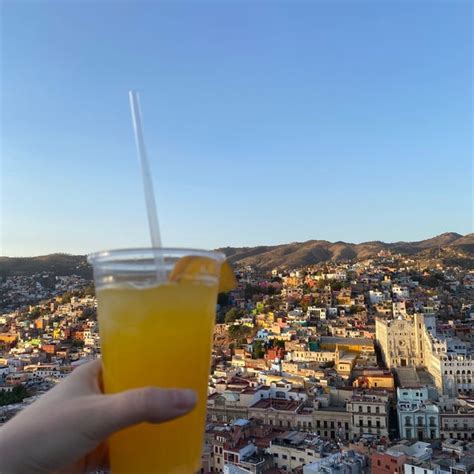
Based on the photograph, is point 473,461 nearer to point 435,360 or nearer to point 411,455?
point 411,455

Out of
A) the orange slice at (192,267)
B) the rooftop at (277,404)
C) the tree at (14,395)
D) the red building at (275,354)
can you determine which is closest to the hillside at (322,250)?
the red building at (275,354)

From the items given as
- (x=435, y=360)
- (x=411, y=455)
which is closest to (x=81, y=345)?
(x=435, y=360)

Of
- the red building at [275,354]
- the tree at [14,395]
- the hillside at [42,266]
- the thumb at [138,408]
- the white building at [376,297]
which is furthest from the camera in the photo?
the hillside at [42,266]

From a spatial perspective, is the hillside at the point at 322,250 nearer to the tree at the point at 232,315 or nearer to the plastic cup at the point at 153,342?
the tree at the point at 232,315

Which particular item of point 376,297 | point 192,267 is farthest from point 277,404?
point 376,297

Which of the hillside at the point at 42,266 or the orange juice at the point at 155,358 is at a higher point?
the hillside at the point at 42,266
